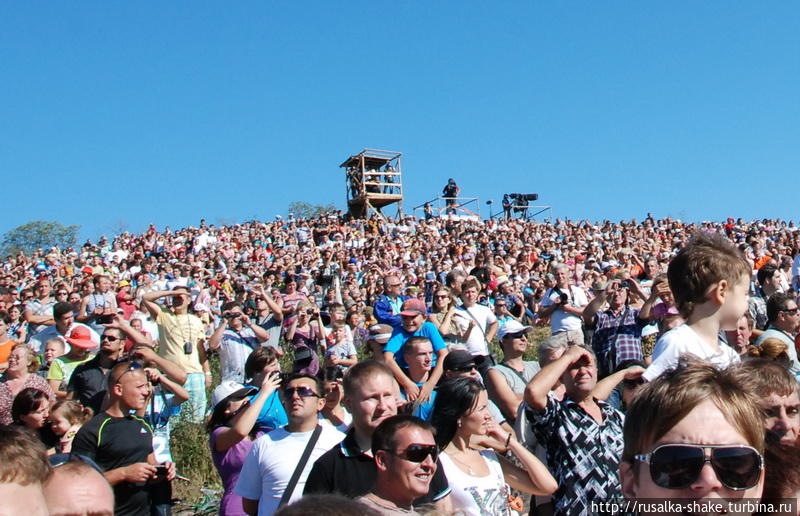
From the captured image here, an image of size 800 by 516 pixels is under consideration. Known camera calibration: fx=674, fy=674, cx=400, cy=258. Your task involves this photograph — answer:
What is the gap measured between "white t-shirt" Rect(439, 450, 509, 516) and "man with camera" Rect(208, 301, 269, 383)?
4.89 meters

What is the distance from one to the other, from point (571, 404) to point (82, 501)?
85.7 inches

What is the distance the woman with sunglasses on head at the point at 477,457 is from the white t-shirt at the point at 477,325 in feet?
11.3

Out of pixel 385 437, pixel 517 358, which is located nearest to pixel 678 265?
pixel 385 437

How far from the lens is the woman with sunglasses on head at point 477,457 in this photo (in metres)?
3.23

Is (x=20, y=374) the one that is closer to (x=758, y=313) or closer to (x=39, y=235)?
(x=758, y=313)

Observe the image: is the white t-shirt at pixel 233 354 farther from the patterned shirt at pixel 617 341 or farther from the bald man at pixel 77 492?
the bald man at pixel 77 492

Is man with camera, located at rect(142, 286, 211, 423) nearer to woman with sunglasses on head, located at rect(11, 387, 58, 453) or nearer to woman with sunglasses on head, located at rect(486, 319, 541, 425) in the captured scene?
woman with sunglasses on head, located at rect(11, 387, 58, 453)

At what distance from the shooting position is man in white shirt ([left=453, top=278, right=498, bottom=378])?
24.2ft

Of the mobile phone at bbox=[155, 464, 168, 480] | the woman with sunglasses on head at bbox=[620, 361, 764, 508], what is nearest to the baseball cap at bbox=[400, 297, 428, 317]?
the mobile phone at bbox=[155, 464, 168, 480]

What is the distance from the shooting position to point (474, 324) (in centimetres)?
755

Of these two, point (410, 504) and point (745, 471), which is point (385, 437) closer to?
point (410, 504)

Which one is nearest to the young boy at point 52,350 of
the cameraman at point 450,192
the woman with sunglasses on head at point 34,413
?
the woman with sunglasses on head at point 34,413

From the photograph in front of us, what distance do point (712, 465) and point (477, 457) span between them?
74.6 inches

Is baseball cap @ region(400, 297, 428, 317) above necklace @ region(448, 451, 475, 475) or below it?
above
